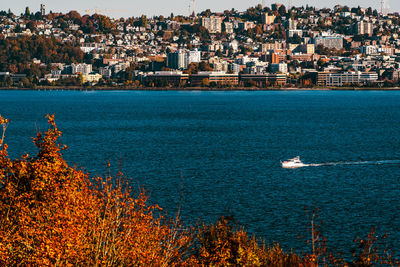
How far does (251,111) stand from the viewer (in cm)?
6481

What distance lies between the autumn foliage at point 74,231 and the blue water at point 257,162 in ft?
11.4

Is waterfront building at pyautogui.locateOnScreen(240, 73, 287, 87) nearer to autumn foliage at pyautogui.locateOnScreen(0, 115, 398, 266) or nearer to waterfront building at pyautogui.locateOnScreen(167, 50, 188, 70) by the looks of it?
waterfront building at pyautogui.locateOnScreen(167, 50, 188, 70)

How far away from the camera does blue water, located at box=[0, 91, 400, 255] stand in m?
18.3

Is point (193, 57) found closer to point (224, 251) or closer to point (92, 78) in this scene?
point (92, 78)

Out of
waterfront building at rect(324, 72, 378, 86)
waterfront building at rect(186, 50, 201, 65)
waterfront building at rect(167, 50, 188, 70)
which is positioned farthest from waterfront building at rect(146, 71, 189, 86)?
waterfront building at rect(324, 72, 378, 86)

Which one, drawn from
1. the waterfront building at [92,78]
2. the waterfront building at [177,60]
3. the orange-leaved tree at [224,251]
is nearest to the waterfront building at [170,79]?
the waterfront building at [92,78]

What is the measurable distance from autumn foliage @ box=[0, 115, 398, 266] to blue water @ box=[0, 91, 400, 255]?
3.46 metres

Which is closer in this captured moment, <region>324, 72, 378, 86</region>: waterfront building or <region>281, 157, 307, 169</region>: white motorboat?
<region>281, 157, 307, 169</region>: white motorboat

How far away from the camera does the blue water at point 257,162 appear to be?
59.9 feet

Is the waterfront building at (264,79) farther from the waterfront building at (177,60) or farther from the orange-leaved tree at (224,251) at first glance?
the orange-leaved tree at (224,251)

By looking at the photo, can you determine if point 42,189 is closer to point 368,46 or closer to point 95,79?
point 95,79

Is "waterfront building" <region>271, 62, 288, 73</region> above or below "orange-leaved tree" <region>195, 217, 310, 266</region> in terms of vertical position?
below

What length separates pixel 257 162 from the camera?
97.1 feet

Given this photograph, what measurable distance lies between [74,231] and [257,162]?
21635mm
